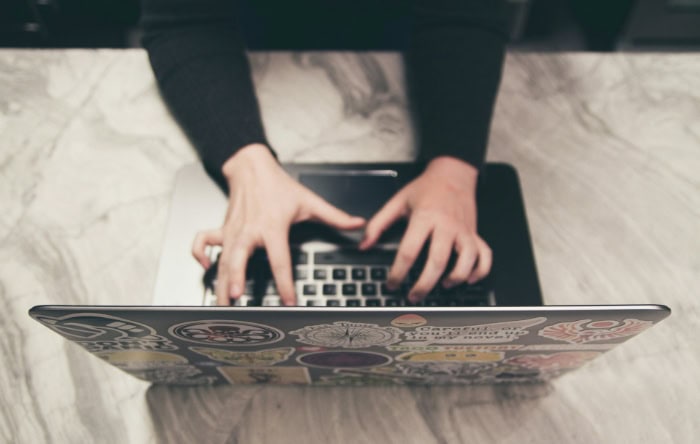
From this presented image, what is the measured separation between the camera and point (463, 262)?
1.99ft

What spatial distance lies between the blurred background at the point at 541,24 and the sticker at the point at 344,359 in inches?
50.9

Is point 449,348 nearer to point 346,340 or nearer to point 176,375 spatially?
point 346,340

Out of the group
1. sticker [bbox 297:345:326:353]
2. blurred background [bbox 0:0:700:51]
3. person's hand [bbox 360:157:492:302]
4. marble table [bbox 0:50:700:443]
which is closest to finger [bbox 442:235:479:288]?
person's hand [bbox 360:157:492:302]

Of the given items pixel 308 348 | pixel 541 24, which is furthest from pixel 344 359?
pixel 541 24

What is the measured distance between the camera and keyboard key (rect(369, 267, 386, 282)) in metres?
0.62

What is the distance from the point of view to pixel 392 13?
98cm

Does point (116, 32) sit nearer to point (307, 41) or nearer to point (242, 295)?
point (307, 41)

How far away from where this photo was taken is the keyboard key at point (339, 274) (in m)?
0.61

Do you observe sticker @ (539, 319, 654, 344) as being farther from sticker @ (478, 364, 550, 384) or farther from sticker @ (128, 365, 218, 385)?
sticker @ (128, 365, 218, 385)

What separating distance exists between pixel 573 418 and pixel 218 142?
21.4 inches

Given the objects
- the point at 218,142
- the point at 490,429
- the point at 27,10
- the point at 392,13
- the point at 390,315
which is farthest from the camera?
the point at 27,10

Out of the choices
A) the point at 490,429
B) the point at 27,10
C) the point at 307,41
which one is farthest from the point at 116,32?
the point at 490,429

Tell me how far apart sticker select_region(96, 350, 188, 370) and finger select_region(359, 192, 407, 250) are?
0.25 m

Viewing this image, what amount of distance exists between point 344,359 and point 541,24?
1.54 m
